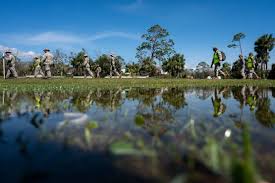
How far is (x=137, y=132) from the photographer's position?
312cm

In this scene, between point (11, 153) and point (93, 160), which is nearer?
point (93, 160)

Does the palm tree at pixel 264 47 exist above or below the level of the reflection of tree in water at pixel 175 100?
above

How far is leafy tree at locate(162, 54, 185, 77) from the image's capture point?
219 feet

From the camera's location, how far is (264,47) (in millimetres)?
68688

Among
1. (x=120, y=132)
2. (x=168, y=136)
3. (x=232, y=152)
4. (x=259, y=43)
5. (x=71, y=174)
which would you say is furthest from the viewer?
(x=259, y=43)

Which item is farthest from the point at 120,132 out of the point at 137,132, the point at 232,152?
the point at 232,152

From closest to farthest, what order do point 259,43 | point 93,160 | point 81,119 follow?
point 93,160
point 81,119
point 259,43

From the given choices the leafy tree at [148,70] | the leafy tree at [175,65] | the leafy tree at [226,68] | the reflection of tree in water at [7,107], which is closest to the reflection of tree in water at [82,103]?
the reflection of tree in water at [7,107]

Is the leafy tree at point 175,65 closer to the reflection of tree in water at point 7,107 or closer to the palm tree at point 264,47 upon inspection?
the palm tree at point 264,47

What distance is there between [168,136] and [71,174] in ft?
4.39

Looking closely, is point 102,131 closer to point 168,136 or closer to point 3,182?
point 168,136

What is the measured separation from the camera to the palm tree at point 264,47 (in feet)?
Result: 222

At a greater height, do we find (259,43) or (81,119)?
(259,43)

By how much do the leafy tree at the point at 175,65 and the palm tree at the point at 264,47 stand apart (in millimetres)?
18058
